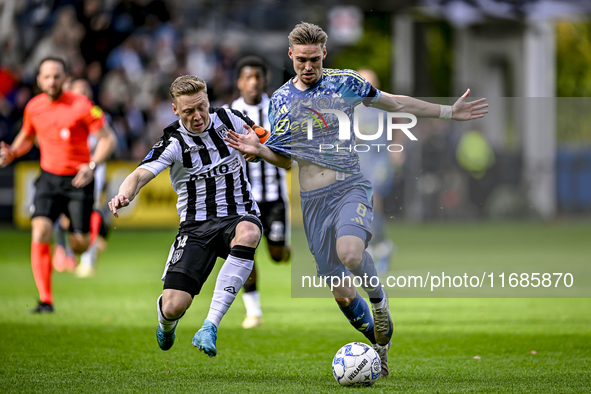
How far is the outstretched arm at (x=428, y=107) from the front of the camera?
18.5 ft

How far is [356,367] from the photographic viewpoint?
16.8 feet

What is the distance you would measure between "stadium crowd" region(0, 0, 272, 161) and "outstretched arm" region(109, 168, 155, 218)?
Result: 39.5 feet

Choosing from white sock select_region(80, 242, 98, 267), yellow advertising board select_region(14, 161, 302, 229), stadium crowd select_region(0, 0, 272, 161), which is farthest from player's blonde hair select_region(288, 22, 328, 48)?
stadium crowd select_region(0, 0, 272, 161)

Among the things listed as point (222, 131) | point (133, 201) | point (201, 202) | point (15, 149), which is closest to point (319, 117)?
point (222, 131)

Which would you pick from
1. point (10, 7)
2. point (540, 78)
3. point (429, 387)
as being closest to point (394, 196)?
point (540, 78)

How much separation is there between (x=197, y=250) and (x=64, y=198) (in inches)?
134

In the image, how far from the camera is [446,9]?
18.9m

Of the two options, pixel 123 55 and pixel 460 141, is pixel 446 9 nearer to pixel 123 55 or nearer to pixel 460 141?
pixel 460 141

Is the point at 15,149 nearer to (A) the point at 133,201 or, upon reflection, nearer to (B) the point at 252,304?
(B) the point at 252,304

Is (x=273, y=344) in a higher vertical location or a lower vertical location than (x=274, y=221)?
lower

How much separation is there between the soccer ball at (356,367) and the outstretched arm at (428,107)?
1647 millimetres

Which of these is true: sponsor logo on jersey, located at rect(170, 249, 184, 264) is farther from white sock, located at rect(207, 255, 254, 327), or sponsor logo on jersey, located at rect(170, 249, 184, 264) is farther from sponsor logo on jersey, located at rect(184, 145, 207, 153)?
sponsor logo on jersey, located at rect(184, 145, 207, 153)

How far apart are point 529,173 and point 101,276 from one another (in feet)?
40.1

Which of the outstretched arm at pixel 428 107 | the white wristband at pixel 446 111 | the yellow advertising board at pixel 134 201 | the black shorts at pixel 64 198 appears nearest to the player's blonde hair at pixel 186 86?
the outstretched arm at pixel 428 107
